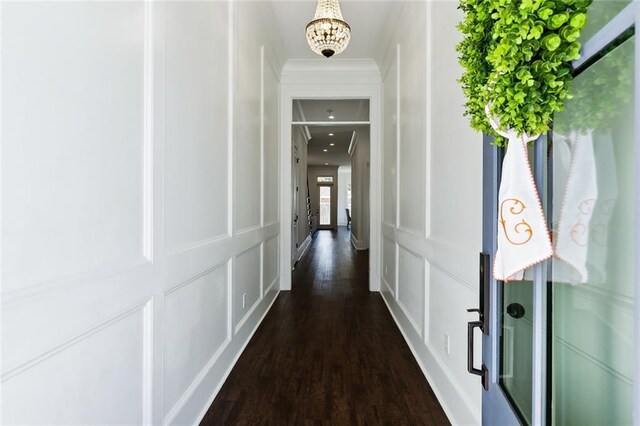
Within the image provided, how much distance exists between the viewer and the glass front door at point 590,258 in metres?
0.50

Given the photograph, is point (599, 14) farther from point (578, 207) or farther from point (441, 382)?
point (441, 382)

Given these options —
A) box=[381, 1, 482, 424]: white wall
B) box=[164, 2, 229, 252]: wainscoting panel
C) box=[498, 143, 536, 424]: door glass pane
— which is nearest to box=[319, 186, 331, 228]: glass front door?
box=[381, 1, 482, 424]: white wall

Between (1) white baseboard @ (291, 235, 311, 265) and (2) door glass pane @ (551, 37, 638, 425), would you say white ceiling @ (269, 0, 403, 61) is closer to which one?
(2) door glass pane @ (551, 37, 638, 425)

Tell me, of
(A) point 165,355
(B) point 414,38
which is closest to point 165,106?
(A) point 165,355

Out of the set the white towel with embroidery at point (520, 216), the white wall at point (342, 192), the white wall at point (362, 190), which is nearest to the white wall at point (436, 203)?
the white towel with embroidery at point (520, 216)

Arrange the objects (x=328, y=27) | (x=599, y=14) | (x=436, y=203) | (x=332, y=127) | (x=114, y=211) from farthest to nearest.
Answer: (x=332, y=127)
(x=328, y=27)
(x=436, y=203)
(x=114, y=211)
(x=599, y=14)

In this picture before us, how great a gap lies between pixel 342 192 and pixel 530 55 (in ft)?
56.6

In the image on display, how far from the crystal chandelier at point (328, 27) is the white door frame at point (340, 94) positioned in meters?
1.55

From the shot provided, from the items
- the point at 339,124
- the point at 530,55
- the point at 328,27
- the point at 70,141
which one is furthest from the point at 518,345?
the point at 339,124

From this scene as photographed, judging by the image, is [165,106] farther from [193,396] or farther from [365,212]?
[365,212]

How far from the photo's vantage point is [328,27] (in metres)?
2.72

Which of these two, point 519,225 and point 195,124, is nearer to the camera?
point 519,225

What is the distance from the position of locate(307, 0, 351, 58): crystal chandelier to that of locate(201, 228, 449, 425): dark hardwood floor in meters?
2.48

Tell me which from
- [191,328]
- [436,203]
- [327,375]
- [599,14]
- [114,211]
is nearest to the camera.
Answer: [599,14]
